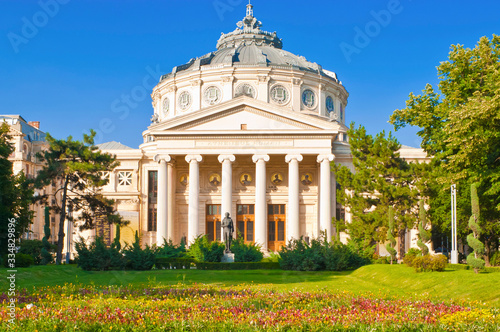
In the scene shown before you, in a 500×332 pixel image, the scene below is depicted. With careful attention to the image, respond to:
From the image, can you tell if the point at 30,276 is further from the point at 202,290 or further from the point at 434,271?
the point at 434,271

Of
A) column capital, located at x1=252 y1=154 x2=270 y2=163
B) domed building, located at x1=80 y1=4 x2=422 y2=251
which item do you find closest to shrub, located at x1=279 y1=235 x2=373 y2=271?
domed building, located at x1=80 y1=4 x2=422 y2=251

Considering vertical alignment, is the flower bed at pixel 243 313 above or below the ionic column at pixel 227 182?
below

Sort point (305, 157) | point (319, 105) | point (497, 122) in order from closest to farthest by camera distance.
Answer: point (497, 122) < point (305, 157) < point (319, 105)

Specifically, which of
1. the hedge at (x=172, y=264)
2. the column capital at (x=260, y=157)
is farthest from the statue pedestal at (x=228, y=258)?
the column capital at (x=260, y=157)

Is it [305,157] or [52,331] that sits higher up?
[305,157]

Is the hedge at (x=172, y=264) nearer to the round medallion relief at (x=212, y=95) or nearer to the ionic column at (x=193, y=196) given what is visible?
the ionic column at (x=193, y=196)

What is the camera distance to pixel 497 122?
30.6 m

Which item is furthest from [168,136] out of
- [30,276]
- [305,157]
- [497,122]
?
[497,122]

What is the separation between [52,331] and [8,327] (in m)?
0.94

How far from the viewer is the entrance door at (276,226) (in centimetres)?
6022

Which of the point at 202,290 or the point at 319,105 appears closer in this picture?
the point at 202,290

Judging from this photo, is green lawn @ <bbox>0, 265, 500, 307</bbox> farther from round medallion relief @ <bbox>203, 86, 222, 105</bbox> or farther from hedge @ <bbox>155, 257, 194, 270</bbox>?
round medallion relief @ <bbox>203, 86, 222, 105</bbox>

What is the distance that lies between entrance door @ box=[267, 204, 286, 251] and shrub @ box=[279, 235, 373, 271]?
2312cm

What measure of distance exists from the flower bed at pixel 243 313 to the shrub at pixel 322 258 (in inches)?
650
